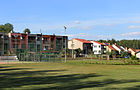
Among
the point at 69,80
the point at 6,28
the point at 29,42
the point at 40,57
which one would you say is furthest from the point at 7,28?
the point at 69,80

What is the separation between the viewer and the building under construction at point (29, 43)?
91.4 meters

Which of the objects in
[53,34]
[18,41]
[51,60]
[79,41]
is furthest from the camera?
[79,41]

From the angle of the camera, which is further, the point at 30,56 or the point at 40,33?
the point at 40,33

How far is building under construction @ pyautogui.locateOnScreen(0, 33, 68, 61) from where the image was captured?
300 ft

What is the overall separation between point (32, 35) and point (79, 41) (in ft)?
117

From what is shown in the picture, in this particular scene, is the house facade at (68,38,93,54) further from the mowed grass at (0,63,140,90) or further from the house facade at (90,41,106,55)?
the mowed grass at (0,63,140,90)

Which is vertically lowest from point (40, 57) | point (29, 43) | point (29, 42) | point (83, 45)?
point (40, 57)

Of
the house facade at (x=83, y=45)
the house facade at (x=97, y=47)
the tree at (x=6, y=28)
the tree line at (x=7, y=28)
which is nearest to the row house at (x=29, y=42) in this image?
the house facade at (x=83, y=45)

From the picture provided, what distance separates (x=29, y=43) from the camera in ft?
326

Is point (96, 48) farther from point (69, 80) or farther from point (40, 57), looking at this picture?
point (69, 80)

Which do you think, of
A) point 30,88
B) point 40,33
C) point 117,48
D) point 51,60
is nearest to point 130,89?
point 30,88

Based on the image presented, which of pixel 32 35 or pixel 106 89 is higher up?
pixel 32 35

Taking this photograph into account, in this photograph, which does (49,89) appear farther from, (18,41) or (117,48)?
(117,48)

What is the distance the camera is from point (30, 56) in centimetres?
6506
